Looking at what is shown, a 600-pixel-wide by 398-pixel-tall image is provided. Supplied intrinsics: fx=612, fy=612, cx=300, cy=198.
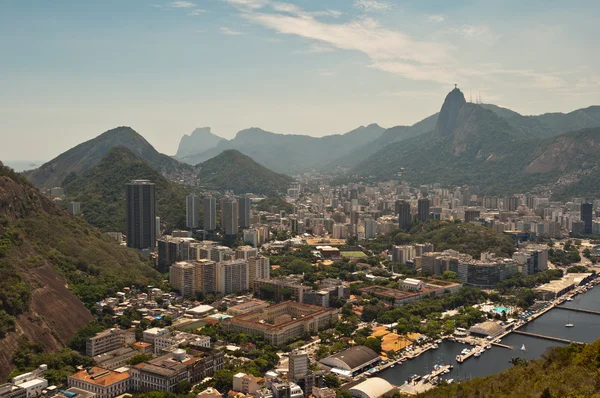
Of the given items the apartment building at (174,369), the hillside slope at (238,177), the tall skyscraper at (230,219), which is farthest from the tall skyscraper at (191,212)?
the hillside slope at (238,177)

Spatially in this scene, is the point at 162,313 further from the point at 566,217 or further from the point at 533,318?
the point at 566,217

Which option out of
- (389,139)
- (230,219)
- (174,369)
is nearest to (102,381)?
(174,369)

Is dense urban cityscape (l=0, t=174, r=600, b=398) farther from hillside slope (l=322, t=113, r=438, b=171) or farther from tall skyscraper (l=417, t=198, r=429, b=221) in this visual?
hillside slope (l=322, t=113, r=438, b=171)

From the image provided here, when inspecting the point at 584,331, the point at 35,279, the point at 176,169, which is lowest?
the point at 584,331

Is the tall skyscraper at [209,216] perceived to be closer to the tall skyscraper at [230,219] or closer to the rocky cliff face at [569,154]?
the tall skyscraper at [230,219]

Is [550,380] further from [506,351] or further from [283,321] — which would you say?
[283,321]

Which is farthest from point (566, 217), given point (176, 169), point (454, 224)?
point (176, 169)
